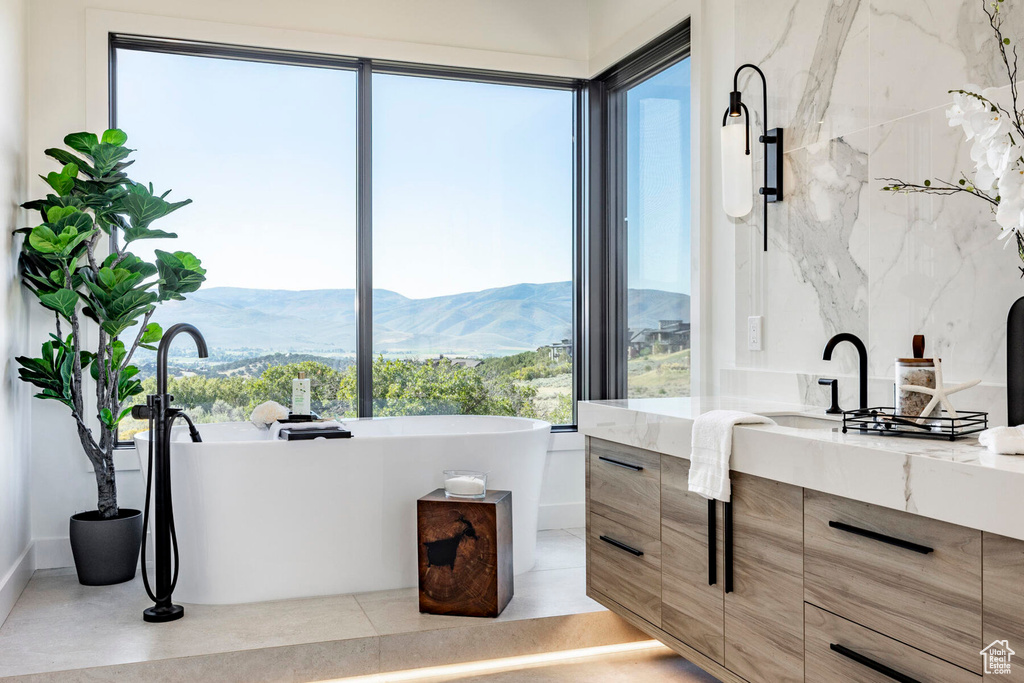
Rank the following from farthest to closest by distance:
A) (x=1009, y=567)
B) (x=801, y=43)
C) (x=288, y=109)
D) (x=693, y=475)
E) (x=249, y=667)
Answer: (x=288, y=109) → (x=801, y=43) → (x=249, y=667) → (x=693, y=475) → (x=1009, y=567)

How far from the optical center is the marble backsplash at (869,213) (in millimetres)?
2098

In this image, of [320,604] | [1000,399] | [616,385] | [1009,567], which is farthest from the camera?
[616,385]

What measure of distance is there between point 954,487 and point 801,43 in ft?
6.09

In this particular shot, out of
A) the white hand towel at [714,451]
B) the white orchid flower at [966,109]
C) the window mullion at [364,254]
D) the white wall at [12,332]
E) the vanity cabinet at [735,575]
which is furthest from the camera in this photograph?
the window mullion at [364,254]

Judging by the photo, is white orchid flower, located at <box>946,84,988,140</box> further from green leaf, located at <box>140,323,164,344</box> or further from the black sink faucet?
green leaf, located at <box>140,323,164,344</box>

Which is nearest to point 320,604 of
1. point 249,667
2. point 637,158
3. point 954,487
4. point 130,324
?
point 249,667

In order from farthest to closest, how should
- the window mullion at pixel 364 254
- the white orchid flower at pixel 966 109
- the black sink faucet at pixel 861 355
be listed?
1. the window mullion at pixel 364 254
2. the black sink faucet at pixel 861 355
3. the white orchid flower at pixel 966 109

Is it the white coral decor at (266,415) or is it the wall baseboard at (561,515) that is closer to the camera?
the white coral decor at (266,415)

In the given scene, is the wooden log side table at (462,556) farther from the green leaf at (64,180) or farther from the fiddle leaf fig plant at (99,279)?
the green leaf at (64,180)

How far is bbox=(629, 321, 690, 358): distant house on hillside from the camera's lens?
358cm

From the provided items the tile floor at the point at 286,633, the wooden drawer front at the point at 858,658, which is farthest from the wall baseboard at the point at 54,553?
the wooden drawer front at the point at 858,658

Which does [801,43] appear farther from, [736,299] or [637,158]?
[637,158]

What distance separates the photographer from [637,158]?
13.3 ft

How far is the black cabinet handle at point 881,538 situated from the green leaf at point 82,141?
3072 millimetres
